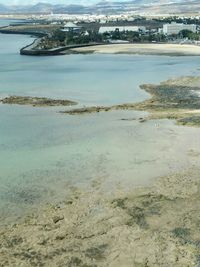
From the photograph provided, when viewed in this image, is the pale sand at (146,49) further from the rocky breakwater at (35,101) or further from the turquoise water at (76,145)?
the rocky breakwater at (35,101)

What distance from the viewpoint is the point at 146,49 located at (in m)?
28.2

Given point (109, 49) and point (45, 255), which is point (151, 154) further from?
point (109, 49)

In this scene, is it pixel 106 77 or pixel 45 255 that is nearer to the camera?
pixel 45 255

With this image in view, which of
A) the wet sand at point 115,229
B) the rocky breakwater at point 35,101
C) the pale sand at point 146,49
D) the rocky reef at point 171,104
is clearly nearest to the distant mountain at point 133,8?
the pale sand at point 146,49

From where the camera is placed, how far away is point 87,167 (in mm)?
7727

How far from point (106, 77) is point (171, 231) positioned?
39.6ft

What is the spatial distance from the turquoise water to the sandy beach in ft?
35.3

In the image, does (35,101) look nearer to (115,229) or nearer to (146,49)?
(115,229)

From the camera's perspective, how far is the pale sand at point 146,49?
26609 millimetres

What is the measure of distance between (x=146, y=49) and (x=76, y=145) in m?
20.0

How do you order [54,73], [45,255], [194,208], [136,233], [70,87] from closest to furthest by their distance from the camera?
[45,255]
[136,233]
[194,208]
[70,87]
[54,73]

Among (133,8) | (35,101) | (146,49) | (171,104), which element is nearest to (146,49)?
(146,49)

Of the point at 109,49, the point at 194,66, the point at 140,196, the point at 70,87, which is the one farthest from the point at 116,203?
the point at 109,49

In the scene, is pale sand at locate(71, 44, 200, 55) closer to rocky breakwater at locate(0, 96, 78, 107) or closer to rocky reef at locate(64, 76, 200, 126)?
rocky reef at locate(64, 76, 200, 126)
